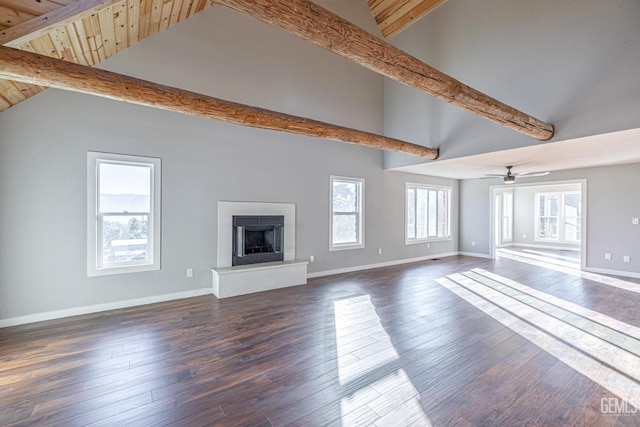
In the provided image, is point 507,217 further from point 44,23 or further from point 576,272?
point 44,23

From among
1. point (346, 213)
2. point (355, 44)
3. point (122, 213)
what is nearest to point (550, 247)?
point (346, 213)

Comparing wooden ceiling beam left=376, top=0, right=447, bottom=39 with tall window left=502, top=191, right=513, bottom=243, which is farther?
tall window left=502, top=191, right=513, bottom=243

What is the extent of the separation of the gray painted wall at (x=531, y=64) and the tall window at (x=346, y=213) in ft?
4.33

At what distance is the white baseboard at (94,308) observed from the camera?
11.4ft

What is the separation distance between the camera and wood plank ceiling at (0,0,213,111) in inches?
91.1

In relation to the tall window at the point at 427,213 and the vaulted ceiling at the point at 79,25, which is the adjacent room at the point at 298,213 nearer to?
the vaulted ceiling at the point at 79,25

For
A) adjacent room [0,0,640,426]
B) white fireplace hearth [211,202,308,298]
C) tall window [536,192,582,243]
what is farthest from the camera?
tall window [536,192,582,243]

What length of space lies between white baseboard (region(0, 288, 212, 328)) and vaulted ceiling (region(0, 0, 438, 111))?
2508mm

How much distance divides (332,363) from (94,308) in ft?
11.1

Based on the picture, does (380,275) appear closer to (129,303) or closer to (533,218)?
(129,303)

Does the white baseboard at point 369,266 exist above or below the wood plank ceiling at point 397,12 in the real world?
below

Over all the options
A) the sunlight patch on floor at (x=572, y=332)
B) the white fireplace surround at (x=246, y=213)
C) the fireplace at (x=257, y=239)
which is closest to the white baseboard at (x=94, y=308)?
the white fireplace surround at (x=246, y=213)

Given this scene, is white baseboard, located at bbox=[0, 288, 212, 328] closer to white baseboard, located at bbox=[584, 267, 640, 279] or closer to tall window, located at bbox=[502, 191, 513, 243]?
white baseboard, located at bbox=[584, 267, 640, 279]

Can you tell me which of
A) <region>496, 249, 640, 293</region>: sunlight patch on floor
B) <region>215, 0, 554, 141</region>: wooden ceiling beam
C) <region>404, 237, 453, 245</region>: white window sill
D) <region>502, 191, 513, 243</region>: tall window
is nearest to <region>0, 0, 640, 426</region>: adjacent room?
<region>215, 0, 554, 141</region>: wooden ceiling beam
